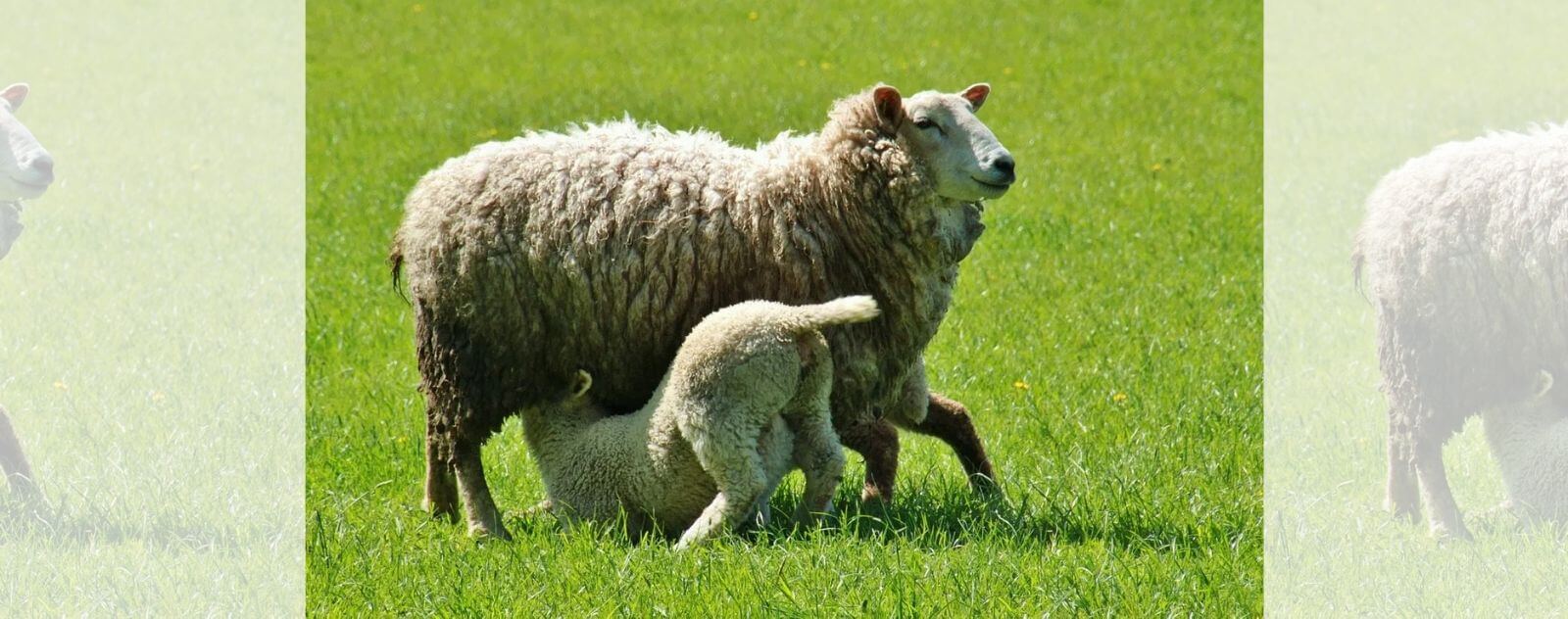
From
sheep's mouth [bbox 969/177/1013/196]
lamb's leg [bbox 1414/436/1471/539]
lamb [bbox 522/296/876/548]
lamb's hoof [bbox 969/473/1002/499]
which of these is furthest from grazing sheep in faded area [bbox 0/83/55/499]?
lamb's leg [bbox 1414/436/1471/539]

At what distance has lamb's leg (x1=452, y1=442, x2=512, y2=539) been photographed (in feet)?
22.0

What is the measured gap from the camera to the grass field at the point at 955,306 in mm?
5996

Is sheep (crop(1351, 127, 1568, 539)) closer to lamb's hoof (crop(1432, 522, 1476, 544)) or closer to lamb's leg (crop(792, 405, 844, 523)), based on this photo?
lamb's hoof (crop(1432, 522, 1476, 544))

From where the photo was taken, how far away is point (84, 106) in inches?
311

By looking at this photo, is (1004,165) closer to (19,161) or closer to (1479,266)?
(1479,266)

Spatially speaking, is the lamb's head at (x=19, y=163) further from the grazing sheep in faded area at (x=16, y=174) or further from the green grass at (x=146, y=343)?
the green grass at (x=146, y=343)

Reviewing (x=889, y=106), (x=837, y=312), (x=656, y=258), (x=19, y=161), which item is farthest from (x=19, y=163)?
(x=889, y=106)

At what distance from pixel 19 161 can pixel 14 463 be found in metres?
1.03

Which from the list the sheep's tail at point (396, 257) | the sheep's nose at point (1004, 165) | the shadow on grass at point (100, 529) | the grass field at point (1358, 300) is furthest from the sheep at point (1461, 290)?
the shadow on grass at point (100, 529)

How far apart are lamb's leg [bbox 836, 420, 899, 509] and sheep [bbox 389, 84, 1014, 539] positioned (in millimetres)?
168

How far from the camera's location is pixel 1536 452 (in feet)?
20.3

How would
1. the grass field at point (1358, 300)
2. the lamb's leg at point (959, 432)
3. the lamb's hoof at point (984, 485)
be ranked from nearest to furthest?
1. the grass field at point (1358, 300)
2. the lamb's hoof at point (984, 485)
3. the lamb's leg at point (959, 432)

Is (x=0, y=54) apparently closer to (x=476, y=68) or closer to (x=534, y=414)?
(x=534, y=414)

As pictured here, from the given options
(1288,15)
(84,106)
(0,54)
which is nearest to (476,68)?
(84,106)
